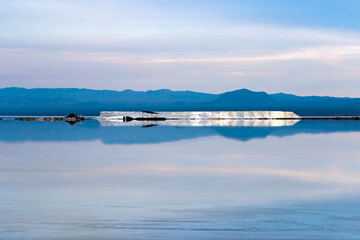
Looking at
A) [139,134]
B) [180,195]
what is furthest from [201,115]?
[180,195]

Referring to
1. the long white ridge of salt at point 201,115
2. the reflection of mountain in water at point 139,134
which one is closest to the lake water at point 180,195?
the reflection of mountain in water at point 139,134

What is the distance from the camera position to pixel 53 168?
21156 millimetres

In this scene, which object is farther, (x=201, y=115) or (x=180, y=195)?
(x=201, y=115)

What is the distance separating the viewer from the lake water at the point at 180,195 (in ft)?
35.2

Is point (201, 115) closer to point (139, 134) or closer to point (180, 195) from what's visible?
point (139, 134)

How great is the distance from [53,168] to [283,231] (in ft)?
41.0

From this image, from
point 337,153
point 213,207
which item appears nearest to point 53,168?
point 213,207

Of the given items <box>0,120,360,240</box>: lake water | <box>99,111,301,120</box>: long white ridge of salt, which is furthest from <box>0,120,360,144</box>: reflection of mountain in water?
<box>99,111,301,120</box>: long white ridge of salt

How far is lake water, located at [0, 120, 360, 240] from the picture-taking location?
10.7m

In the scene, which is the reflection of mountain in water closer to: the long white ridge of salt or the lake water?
the lake water

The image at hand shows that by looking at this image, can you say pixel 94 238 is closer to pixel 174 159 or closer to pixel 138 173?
pixel 138 173

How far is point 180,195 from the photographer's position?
14.6 metres

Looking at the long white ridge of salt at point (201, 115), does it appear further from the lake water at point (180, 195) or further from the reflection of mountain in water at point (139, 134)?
the lake water at point (180, 195)

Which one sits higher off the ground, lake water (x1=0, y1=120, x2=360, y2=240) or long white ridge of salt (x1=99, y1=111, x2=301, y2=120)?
long white ridge of salt (x1=99, y1=111, x2=301, y2=120)
